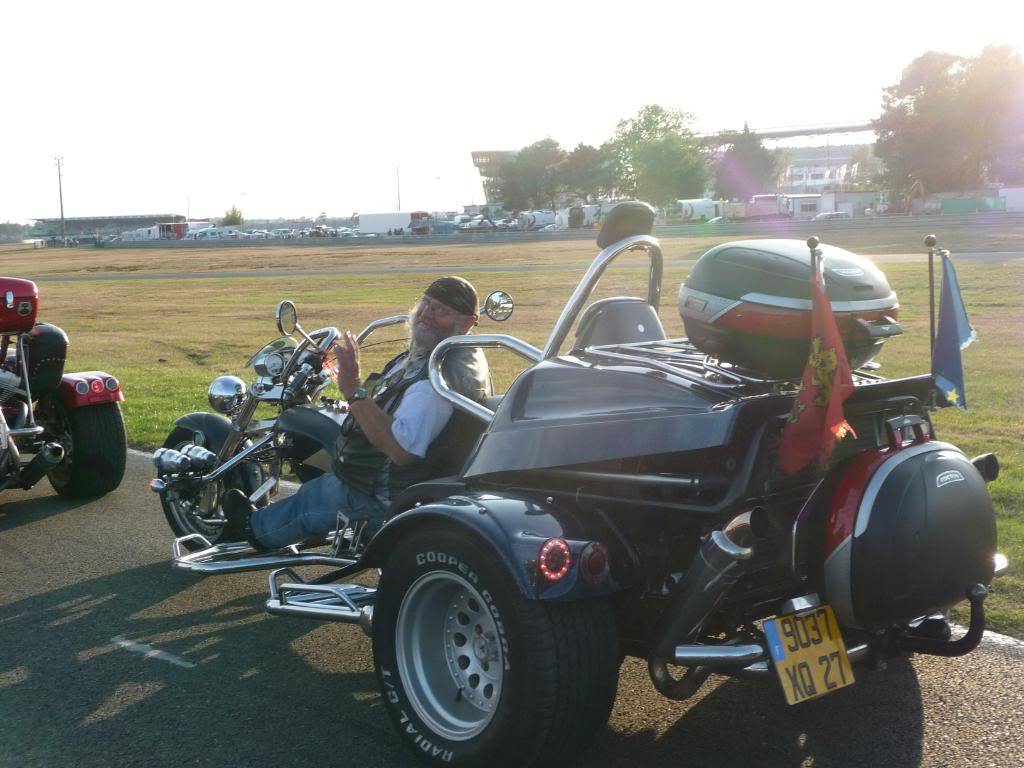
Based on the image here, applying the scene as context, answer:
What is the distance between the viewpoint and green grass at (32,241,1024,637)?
866cm

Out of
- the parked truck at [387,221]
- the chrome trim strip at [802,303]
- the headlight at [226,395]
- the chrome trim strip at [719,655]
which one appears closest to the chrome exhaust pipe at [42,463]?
the headlight at [226,395]

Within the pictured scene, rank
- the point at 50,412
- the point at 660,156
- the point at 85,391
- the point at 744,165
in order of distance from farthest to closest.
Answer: the point at 744,165 → the point at 660,156 → the point at 50,412 → the point at 85,391

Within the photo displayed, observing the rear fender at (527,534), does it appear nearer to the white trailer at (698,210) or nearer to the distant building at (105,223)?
the white trailer at (698,210)

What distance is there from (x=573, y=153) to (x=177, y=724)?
127819 mm

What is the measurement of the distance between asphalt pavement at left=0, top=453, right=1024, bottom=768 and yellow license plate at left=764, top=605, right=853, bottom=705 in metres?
0.22

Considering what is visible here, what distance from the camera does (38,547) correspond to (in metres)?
6.33

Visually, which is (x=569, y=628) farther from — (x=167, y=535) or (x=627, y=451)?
(x=167, y=535)

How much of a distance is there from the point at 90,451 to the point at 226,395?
1.72m

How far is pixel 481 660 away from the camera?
3.58 meters

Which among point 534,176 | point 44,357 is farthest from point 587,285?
point 534,176

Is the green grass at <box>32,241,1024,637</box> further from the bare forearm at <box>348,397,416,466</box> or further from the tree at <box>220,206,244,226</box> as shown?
the tree at <box>220,206,244,226</box>

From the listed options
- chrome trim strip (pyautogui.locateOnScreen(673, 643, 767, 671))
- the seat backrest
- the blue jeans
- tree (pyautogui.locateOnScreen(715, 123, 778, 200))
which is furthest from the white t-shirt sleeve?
tree (pyautogui.locateOnScreen(715, 123, 778, 200))

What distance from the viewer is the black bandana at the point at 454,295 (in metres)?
4.61

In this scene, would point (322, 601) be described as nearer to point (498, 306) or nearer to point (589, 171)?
point (498, 306)
